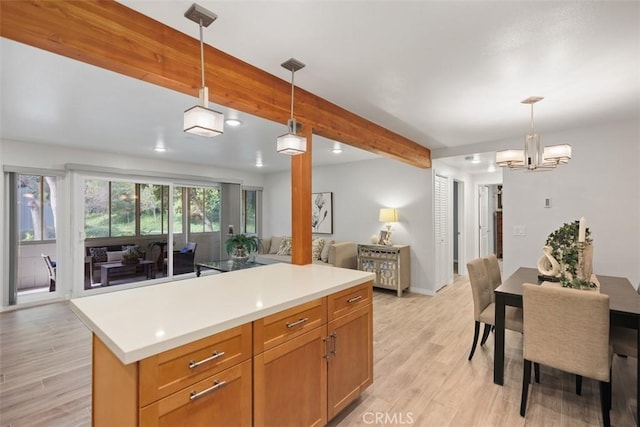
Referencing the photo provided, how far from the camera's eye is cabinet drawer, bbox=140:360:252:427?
1079 millimetres

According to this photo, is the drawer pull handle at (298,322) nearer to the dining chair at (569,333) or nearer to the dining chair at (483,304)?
the dining chair at (569,333)

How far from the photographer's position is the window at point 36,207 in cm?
440

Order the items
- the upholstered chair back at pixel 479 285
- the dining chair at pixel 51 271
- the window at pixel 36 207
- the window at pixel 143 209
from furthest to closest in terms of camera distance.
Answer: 1. the window at pixel 143 209
2. the dining chair at pixel 51 271
3. the window at pixel 36 207
4. the upholstered chair back at pixel 479 285

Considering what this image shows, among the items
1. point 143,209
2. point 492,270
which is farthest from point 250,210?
point 492,270

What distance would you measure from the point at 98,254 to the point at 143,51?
4.82 m

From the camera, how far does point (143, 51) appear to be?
152cm

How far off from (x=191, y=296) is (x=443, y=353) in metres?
2.43

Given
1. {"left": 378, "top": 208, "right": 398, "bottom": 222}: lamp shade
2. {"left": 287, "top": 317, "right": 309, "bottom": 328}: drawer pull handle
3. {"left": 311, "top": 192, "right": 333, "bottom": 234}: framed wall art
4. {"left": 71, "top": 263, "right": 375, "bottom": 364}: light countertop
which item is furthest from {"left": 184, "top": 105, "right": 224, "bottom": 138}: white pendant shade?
{"left": 311, "top": 192, "right": 333, "bottom": 234}: framed wall art

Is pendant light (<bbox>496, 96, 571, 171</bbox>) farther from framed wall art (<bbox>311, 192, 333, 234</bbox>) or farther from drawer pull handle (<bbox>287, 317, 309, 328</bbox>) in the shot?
framed wall art (<bbox>311, 192, 333, 234</bbox>)

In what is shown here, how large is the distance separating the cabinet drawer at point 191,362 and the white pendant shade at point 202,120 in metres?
0.97

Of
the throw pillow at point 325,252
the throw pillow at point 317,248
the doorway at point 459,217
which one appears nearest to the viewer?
the throw pillow at point 325,252

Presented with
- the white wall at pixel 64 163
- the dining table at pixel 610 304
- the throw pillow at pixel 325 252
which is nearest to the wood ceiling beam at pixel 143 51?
the dining table at pixel 610 304

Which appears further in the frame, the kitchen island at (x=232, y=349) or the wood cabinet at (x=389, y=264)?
the wood cabinet at (x=389, y=264)

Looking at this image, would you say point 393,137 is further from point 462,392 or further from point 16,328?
point 16,328
